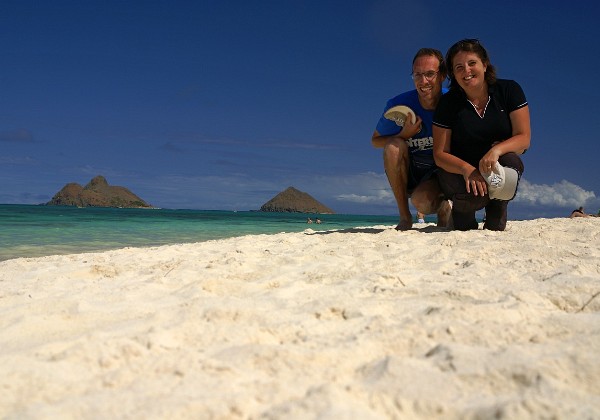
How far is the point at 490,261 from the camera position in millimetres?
2562

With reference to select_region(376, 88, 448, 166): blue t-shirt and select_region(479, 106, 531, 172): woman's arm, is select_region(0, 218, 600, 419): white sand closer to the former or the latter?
select_region(479, 106, 531, 172): woman's arm

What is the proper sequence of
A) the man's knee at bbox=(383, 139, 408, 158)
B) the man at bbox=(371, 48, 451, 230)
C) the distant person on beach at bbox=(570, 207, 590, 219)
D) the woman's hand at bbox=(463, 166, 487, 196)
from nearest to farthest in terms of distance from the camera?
the woman's hand at bbox=(463, 166, 487, 196) → the man at bbox=(371, 48, 451, 230) → the man's knee at bbox=(383, 139, 408, 158) → the distant person on beach at bbox=(570, 207, 590, 219)

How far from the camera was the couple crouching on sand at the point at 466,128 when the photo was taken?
338cm

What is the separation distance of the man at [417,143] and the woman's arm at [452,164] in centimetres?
41

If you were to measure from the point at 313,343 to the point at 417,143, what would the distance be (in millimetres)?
3037

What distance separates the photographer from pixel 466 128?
3.50m

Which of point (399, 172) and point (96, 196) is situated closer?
point (399, 172)

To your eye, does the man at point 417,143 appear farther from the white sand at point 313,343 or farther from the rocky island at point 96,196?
the rocky island at point 96,196

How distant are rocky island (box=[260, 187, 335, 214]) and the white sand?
79444 mm

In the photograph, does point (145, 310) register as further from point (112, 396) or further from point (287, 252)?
point (287, 252)

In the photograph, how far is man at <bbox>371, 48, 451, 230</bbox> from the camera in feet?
12.2

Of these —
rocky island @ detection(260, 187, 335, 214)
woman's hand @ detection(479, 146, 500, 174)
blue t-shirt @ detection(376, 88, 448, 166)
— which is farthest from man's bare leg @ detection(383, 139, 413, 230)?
rocky island @ detection(260, 187, 335, 214)

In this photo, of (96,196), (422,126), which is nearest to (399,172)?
(422,126)

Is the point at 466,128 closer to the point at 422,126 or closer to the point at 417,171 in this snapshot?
the point at 422,126
